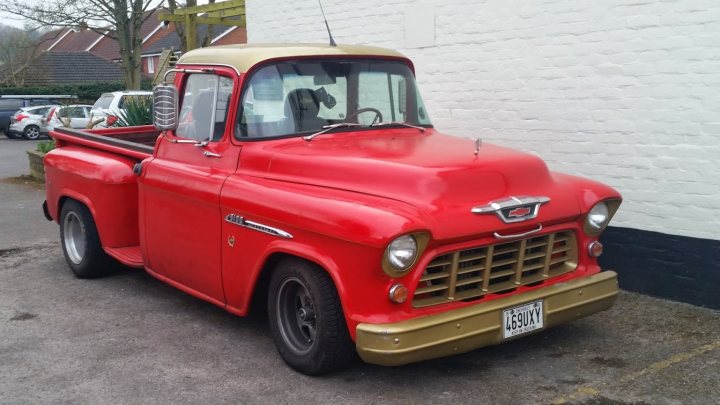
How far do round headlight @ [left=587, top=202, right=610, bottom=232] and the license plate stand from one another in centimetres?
69

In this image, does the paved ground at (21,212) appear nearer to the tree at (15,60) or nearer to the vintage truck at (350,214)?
the vintage truck at (350,214)

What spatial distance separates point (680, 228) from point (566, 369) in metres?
1.90

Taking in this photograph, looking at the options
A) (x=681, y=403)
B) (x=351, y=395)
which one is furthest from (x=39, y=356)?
(x=681, y=403)

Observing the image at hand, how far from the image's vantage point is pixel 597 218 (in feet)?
16.5

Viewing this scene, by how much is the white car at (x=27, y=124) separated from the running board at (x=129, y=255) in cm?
2322

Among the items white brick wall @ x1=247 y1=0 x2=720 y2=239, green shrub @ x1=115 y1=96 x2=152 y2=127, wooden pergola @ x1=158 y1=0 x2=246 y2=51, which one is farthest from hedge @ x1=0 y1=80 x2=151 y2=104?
white brick wall @ x1=247 y1=0 x2=720 y2=239

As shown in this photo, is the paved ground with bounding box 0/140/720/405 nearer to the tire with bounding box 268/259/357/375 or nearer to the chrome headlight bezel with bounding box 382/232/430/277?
the tire with bounding box 268/259/357/375

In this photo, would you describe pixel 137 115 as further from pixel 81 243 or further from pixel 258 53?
pixel 258 53

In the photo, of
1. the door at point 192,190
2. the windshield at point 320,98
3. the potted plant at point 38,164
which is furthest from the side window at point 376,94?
the potted plant at point 38,164

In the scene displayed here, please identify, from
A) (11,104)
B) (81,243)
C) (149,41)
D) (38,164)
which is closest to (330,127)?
(81,243)

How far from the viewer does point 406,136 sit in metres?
5.59

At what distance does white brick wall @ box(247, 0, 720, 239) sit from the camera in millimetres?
5883

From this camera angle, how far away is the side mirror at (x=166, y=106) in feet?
19.3

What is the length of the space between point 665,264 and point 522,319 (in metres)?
2.14
